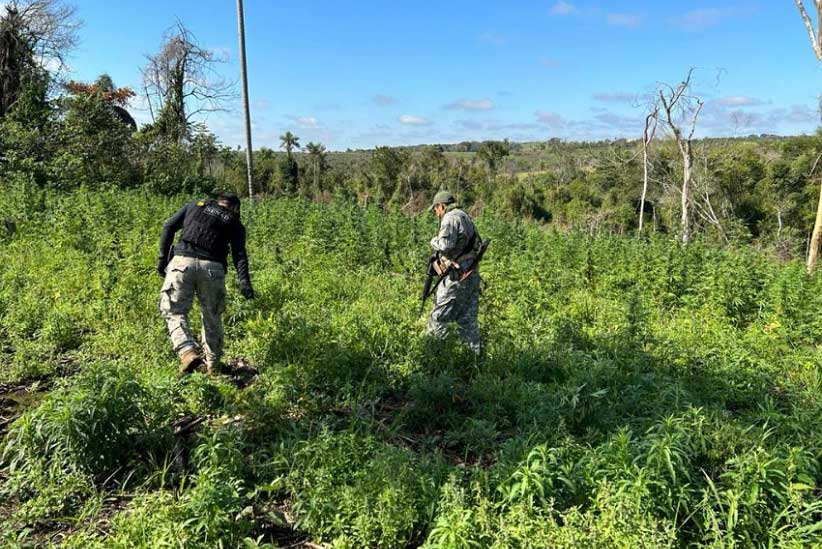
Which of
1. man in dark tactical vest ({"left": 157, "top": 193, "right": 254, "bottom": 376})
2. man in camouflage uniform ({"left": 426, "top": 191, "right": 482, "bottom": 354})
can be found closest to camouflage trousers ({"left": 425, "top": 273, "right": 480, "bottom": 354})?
man in camouflage uniform ({"left": 426, "top": 191, "right": 482, "bottom": 354})

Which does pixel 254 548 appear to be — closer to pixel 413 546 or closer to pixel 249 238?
pixel 413 546

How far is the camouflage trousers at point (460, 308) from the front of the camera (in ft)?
18.1

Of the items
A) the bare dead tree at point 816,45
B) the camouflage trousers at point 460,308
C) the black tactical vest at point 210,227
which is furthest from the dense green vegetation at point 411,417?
the bare dead tree at point 816,45

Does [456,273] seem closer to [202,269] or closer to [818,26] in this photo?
[202,269]

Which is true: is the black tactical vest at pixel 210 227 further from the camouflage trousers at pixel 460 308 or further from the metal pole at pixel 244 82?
the metal pole at pixel 244 82

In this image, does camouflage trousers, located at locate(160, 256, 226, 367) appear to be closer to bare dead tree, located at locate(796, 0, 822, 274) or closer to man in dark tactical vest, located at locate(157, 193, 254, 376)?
man in dark tactical vest, located at locate(157, 193, 254, 376)

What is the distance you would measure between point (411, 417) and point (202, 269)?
2336mm

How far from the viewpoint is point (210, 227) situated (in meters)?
4.93

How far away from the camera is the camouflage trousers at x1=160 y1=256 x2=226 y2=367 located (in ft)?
15.9

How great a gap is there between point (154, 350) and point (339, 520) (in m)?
3.14

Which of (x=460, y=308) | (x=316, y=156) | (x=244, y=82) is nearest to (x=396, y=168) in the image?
(x=316, y=156)

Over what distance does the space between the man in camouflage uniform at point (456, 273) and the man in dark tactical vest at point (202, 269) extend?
189cm

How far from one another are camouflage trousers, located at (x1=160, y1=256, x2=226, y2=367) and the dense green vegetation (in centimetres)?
34

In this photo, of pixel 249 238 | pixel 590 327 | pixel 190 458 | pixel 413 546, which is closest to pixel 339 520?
pixel 413 546
